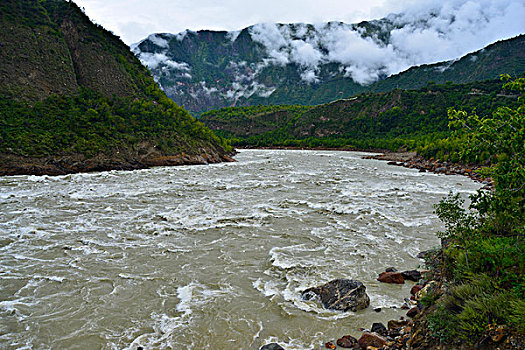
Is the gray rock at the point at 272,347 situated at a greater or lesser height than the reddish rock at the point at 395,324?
greater

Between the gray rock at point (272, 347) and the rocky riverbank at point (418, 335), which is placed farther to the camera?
the gray rock at point (272, 347)

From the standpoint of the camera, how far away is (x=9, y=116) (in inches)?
1330

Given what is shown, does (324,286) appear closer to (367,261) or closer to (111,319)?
(367,261)

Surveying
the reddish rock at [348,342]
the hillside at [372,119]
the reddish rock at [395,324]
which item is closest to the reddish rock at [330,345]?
the reddish rock at [348,342]

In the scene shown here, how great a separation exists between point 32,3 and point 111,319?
6054 cm

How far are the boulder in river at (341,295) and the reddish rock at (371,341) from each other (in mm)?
1354

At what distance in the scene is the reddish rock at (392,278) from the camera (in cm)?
893

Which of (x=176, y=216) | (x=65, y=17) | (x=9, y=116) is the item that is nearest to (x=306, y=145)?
(x=65, y=17)

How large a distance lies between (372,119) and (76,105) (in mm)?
109819

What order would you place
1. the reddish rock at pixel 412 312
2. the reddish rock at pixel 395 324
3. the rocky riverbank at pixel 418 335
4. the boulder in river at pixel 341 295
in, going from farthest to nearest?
the boulder in river at pixel 341 295, the reddish rock at pixel 412 312, the reddish rock at pixel 395 324, the rocky riverbank at pixel 418 335

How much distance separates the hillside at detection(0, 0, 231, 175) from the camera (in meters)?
33.9

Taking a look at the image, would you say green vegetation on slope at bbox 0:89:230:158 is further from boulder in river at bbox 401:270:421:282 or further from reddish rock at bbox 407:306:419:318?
reddish rock at bbox 407:306:419:318

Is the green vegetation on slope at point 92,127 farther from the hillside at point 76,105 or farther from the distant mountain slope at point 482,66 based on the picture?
the distant mountain slope at point 482,66

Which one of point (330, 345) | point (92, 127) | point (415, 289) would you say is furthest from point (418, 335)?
point (92, 127)
